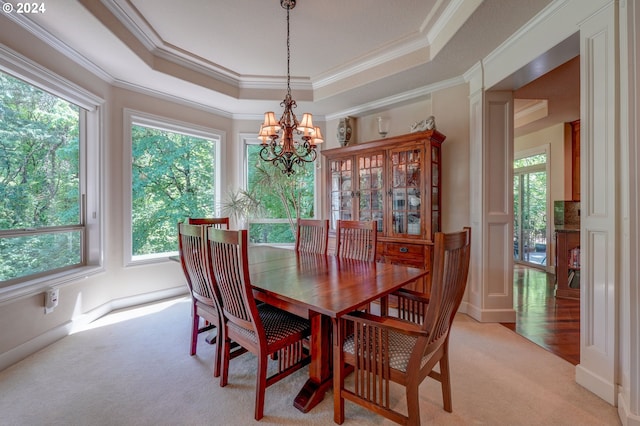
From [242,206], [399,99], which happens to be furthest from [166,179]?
[399,99]

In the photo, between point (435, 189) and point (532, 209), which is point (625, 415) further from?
point (532, 209)

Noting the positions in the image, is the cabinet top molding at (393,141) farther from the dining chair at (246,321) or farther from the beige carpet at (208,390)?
the dining chair at (246,321)

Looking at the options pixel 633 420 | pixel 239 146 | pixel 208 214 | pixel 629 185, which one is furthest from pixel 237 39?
pixel 633 420

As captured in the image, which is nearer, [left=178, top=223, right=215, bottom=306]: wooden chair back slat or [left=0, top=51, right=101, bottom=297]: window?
[left=178, top=223, right=215, bottom=306]: wooden chair back slat

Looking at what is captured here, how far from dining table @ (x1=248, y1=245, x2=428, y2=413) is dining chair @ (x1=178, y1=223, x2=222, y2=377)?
34 centimetres

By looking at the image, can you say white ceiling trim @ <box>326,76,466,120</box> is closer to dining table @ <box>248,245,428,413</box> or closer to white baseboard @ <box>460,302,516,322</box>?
dining table @ <box>248,245,428,413</box>

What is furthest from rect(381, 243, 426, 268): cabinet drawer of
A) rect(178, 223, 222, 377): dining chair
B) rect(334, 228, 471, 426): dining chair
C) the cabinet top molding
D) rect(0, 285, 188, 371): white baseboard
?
rect(0, 285, 188, 371): white baseboard

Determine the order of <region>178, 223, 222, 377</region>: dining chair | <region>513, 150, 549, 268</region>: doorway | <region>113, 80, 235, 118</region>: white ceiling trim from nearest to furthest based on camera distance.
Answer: <region>178, 223, 222, 377</region>: dining chair
<region>113, 80, 235, 118</region>: white ceiling trim
<region>513, 150, 549, 268</region>: doorway

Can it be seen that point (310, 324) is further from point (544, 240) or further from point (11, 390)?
point (544, 240)

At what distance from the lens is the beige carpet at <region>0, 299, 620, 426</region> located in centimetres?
158

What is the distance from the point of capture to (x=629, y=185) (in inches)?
60.3

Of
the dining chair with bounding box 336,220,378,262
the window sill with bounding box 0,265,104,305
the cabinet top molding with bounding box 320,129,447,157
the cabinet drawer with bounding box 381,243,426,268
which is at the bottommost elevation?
the window sill with bounding box 0,265,104,305

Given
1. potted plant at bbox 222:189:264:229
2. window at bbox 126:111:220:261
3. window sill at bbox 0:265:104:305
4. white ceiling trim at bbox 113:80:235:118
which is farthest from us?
potted plant at bbox 222:189:264:229

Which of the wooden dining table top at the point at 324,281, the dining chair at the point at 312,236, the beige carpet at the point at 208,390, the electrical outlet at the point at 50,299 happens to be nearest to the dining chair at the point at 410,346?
the wooden dining table top at the point at 324,281
